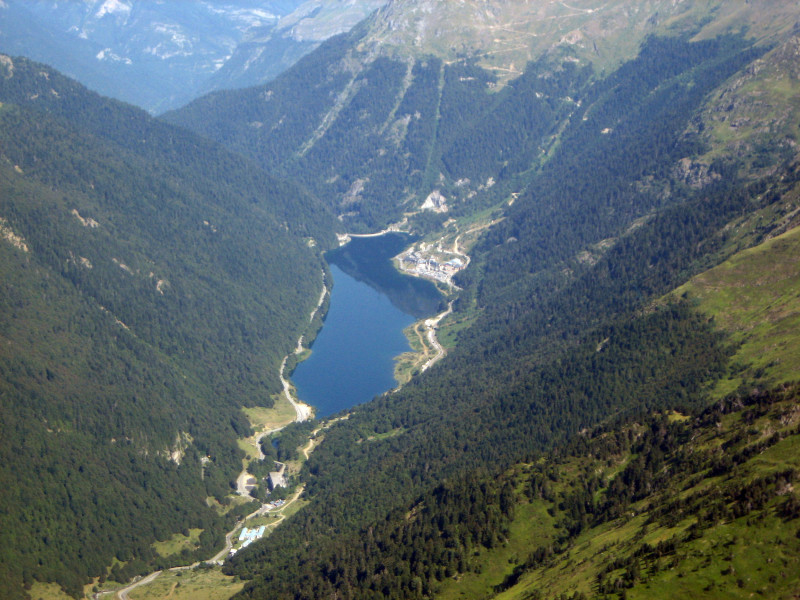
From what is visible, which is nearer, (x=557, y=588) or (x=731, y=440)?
(x=557, y=588)

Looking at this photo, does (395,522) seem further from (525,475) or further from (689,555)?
(689,555)

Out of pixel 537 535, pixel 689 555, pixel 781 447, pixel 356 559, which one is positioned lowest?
pixel 689 555

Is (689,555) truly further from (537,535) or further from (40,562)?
(40,562)

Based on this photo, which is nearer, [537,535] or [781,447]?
[781,447]

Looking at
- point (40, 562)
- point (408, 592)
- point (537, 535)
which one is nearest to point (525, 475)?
point (537, 535)

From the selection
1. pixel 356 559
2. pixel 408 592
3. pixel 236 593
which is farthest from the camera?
pixel 236 593

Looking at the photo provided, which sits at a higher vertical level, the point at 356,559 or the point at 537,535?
the point at 356,559

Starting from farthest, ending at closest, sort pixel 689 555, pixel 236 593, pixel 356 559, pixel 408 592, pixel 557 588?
pixel 236 593, pixel 356 559, pixel 408 592, pixel 557 588, pixel 689 555

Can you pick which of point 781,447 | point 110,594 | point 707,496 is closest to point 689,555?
point 707,496

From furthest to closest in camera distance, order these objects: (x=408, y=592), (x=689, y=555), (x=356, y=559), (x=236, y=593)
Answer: (x=236, y=593), (x=356, y=559), (x=408, y=592), (x=689, y=555)
